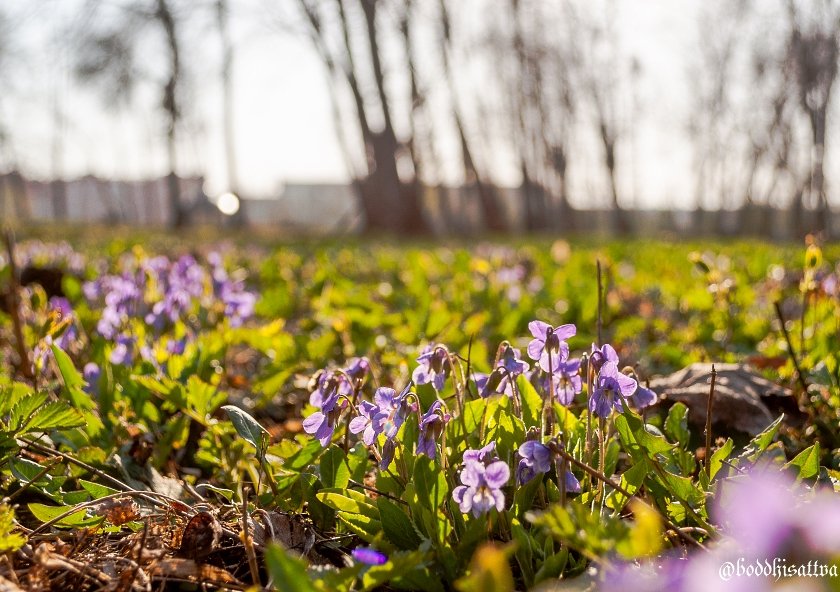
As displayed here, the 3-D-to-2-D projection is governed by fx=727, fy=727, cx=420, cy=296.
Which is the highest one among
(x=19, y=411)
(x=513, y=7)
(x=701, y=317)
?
(x=513, y=7)

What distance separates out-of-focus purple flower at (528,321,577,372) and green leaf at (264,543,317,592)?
2.10 ft

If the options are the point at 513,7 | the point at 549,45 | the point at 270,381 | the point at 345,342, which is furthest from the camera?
the point at 549,45

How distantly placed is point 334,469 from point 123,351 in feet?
4.32

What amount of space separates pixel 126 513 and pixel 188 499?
0.93ft

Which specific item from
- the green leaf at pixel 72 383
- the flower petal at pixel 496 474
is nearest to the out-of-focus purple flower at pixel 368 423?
the flower petal at pixel 496 474

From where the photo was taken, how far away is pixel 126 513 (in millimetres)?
1609

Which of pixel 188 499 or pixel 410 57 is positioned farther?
pixel 410 57

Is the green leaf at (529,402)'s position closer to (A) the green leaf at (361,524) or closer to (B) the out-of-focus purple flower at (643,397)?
(B) the out-of-focus purple flower at (643,397)

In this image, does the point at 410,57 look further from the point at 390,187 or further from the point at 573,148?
the point at 573,148

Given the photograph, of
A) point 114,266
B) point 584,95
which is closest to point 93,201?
point 584,95

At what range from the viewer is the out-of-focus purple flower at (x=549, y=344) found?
1482 mm

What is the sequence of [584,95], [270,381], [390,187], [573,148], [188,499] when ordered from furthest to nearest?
[573,148] → [584,95] → [390,187] → [270,381] → [188,499]

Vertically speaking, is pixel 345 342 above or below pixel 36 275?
below

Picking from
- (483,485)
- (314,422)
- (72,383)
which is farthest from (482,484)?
(72,383)
